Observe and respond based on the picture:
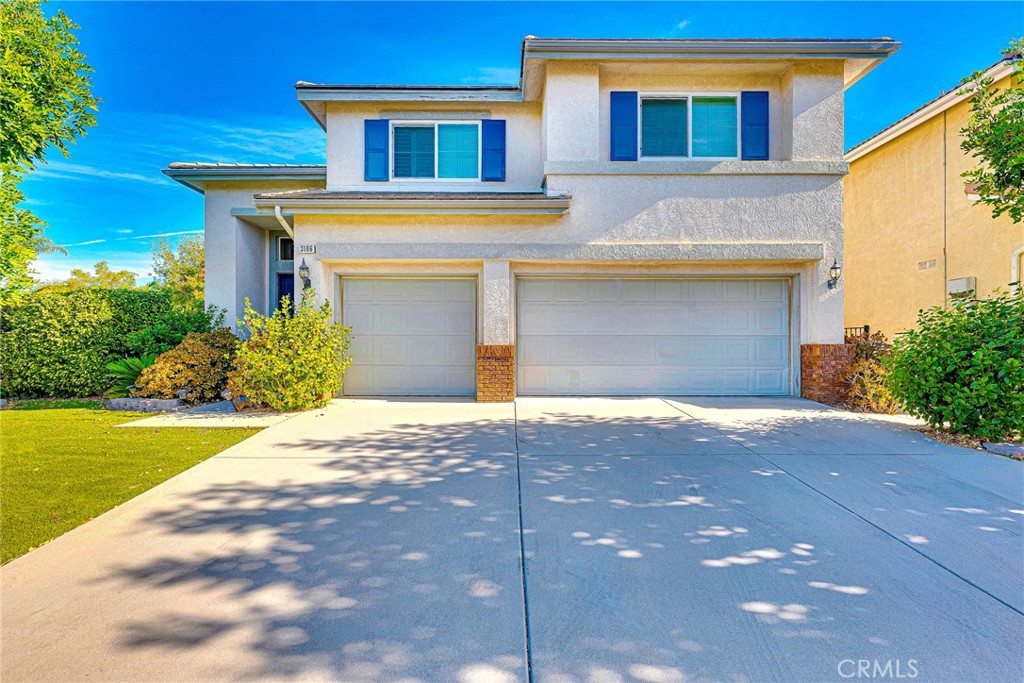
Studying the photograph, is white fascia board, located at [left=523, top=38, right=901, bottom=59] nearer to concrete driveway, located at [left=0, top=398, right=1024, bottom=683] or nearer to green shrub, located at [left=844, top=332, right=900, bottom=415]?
green shrub, located at [left=844, top=332, right=900, bottom=415]

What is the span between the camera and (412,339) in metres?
10.8

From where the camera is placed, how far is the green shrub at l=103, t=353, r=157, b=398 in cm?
1032

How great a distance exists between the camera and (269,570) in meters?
3.17

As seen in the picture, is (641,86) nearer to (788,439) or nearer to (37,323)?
(788,439)

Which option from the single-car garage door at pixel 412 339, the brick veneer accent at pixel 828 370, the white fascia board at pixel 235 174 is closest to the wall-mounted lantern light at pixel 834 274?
the brick veneer accent at pixel 828 370

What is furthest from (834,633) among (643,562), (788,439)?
(788,439)

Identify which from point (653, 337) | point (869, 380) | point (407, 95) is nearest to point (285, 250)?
point (407, 95)

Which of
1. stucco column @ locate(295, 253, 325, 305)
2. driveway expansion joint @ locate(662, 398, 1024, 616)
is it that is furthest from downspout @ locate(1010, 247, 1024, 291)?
stucco column @ locate(295, 253, 325, 305)

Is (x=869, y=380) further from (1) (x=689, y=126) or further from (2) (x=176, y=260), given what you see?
(2) (x=176, y=260)

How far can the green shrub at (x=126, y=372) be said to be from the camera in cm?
1032

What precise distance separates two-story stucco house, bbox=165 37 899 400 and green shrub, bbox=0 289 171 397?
13.3 ft

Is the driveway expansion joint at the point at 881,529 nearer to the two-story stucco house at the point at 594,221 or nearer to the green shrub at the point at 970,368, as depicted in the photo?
the green shrub at the point at 970,368

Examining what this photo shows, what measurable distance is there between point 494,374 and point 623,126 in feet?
18.2

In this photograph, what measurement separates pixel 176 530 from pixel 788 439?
6.74m
